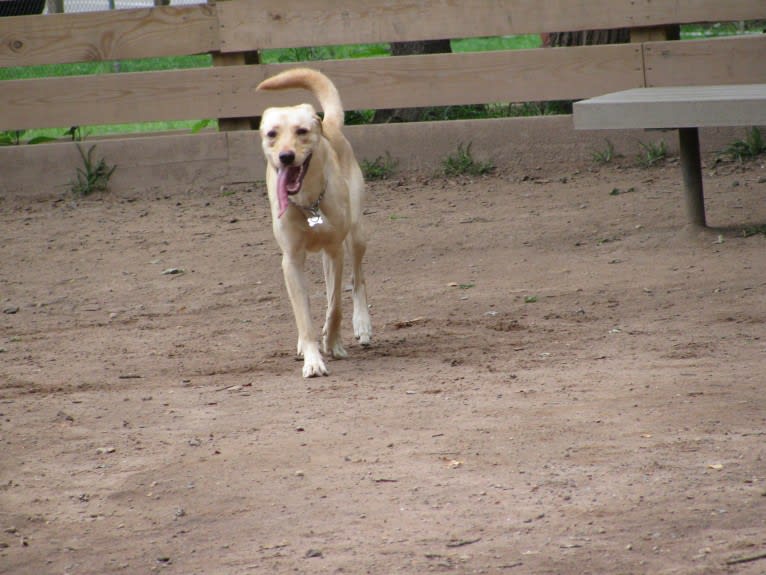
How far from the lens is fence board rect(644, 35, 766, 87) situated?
8547 mm

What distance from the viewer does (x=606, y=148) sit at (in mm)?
9016

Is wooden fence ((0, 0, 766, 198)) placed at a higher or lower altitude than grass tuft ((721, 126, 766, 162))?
higher

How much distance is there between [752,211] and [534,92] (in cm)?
232

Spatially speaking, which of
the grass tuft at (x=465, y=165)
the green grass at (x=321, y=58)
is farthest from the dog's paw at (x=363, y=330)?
the green grass at (x=321, y=58)

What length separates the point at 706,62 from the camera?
866 cm

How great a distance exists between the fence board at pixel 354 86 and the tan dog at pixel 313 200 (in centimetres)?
374

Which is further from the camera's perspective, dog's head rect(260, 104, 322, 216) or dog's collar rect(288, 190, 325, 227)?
dog's collar rect(288, 190, 325, 227)

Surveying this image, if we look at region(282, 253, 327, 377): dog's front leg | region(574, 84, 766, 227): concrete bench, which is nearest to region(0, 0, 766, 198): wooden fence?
region(574, 84, 766, 227): concrete bench

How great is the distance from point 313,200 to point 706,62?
4.75 metres

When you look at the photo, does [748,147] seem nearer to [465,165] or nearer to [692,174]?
[692,174]

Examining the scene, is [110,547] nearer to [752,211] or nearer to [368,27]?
[752,211]

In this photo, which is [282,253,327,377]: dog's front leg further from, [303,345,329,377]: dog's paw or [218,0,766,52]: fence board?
[218,0,766,52]: fence board

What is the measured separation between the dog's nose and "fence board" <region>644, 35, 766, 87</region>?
4.92 metres

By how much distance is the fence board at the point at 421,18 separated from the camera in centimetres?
884
